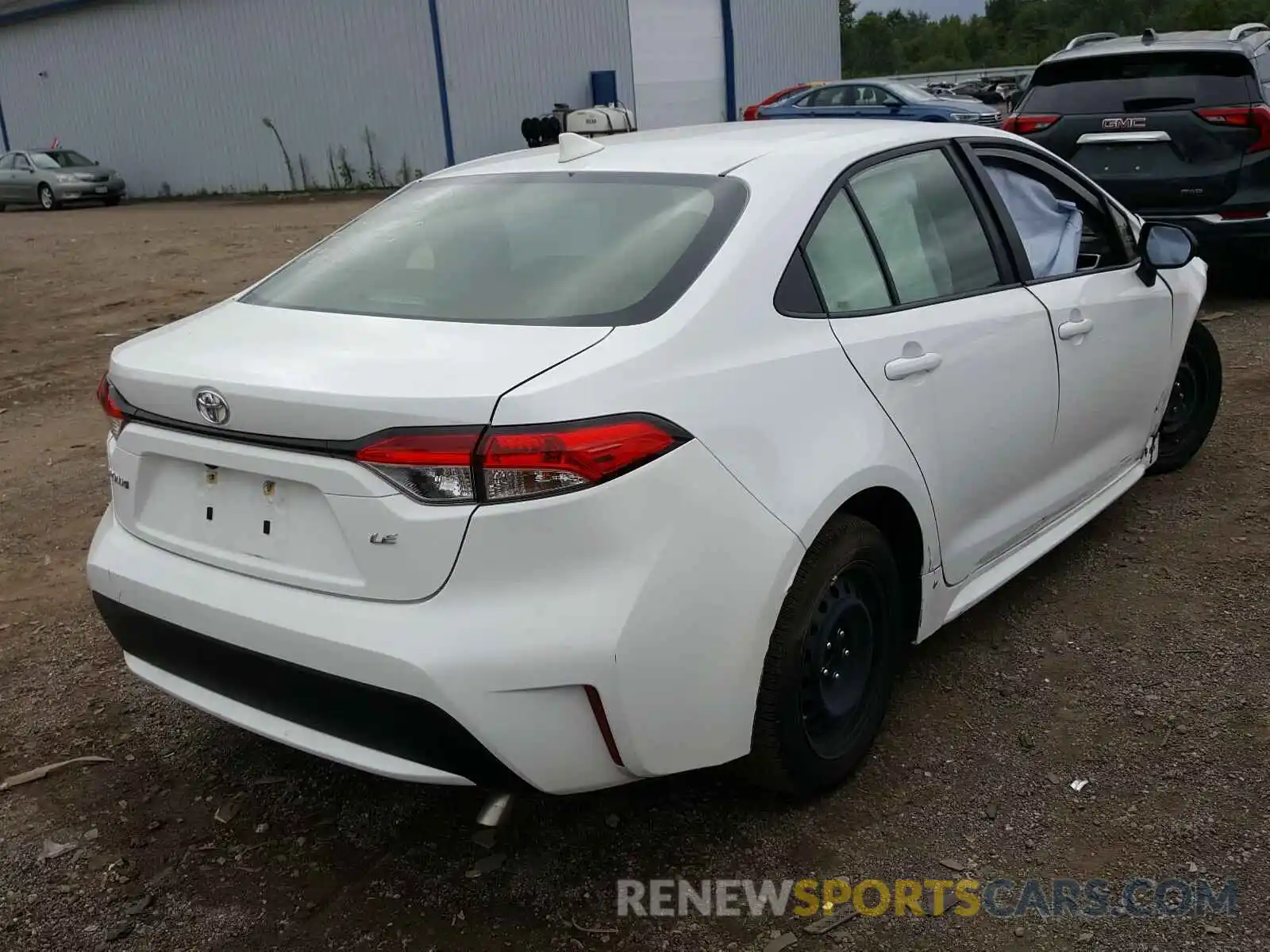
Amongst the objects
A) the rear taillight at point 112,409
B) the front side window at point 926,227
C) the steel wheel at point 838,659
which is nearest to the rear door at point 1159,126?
the front side window at point 926,227

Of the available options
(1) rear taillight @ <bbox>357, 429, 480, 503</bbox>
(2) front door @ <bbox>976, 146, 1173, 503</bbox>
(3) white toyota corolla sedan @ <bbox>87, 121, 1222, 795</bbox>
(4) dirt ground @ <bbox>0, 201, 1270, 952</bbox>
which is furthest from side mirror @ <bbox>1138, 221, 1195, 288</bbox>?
(1) rear taillight @ <bbox>357, 429, 480, 503</bbox>

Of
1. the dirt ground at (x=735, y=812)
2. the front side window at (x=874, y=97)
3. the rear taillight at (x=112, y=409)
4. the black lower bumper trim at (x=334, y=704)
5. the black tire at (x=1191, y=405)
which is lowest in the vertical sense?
the dirt ground at (x=735, y=812)

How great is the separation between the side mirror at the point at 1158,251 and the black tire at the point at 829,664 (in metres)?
1.80

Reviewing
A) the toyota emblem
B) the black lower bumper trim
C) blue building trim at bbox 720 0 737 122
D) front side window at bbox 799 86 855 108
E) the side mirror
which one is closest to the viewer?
the black lower bumper trim

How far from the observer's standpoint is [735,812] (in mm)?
2998

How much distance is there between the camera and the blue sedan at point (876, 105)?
21.4 m

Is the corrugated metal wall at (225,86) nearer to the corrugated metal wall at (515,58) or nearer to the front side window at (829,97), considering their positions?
the corrugated metal wall at (515,58)

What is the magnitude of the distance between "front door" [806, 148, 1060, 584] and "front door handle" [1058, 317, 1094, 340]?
0.28ft

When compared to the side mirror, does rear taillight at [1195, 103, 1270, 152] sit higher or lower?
higher

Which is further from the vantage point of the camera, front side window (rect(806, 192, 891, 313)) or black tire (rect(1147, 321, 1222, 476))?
black tire (rect(1147, 321, 1222, 476))

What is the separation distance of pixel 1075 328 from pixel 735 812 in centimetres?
188

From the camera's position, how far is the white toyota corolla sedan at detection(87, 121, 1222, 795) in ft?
7.61

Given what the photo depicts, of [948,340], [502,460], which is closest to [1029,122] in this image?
[948,340]

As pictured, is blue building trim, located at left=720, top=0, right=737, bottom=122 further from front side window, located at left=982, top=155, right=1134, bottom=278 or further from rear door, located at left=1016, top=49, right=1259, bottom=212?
front side window, located at left=982, top=155, right=1134, bottom=278
